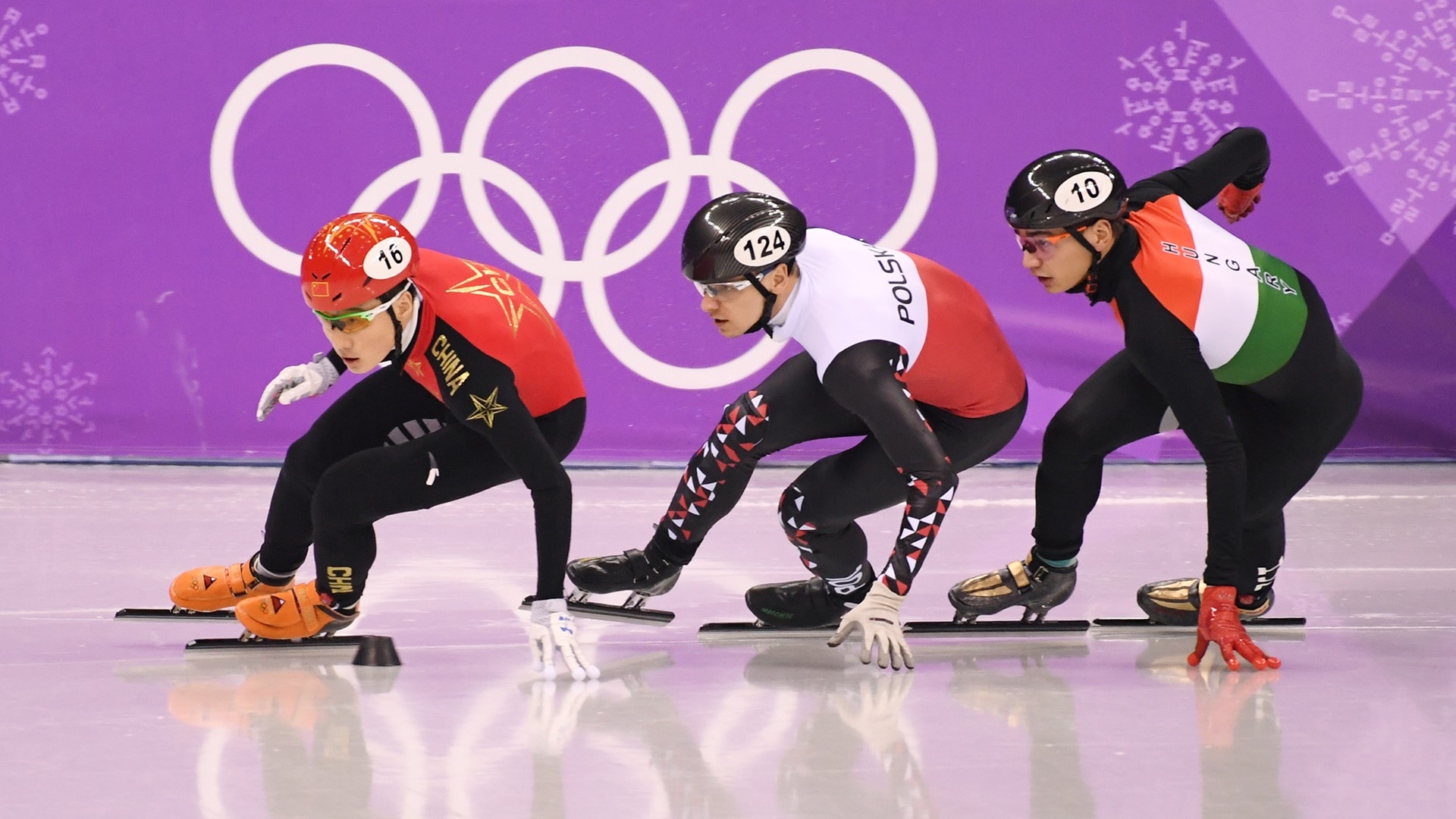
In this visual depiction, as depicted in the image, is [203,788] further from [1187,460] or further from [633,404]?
[1187,460]

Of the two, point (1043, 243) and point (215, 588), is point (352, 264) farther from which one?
point (1043, 243)

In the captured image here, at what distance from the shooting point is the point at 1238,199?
4797 mm

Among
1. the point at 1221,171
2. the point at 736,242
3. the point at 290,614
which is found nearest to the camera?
the point at 736,242

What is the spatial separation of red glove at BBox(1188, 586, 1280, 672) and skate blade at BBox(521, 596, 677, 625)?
149 cm

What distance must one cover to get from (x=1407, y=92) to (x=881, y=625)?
16.8 ft

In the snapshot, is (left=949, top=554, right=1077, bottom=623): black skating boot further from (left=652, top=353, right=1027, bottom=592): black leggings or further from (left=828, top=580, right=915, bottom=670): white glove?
(left=828, top=580, right=915, bottom=670): white glove

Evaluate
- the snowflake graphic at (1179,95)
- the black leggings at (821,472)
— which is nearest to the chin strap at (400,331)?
the black leggings at (821,472)

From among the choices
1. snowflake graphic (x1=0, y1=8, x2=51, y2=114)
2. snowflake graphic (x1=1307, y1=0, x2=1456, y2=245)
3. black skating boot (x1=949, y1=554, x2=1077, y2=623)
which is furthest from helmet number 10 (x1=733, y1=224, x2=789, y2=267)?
snowflake graphic (x1=0, y1=8, x2=51, y2=114)

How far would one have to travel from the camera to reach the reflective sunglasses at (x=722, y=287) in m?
3.99

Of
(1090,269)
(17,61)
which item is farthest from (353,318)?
(17,61)

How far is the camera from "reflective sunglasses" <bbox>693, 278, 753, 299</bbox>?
13.1 ft

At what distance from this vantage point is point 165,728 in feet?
11.1

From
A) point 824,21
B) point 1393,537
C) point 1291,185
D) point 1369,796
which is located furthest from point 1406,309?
point 1369,796

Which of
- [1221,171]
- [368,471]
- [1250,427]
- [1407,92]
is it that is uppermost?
[1407,92]
